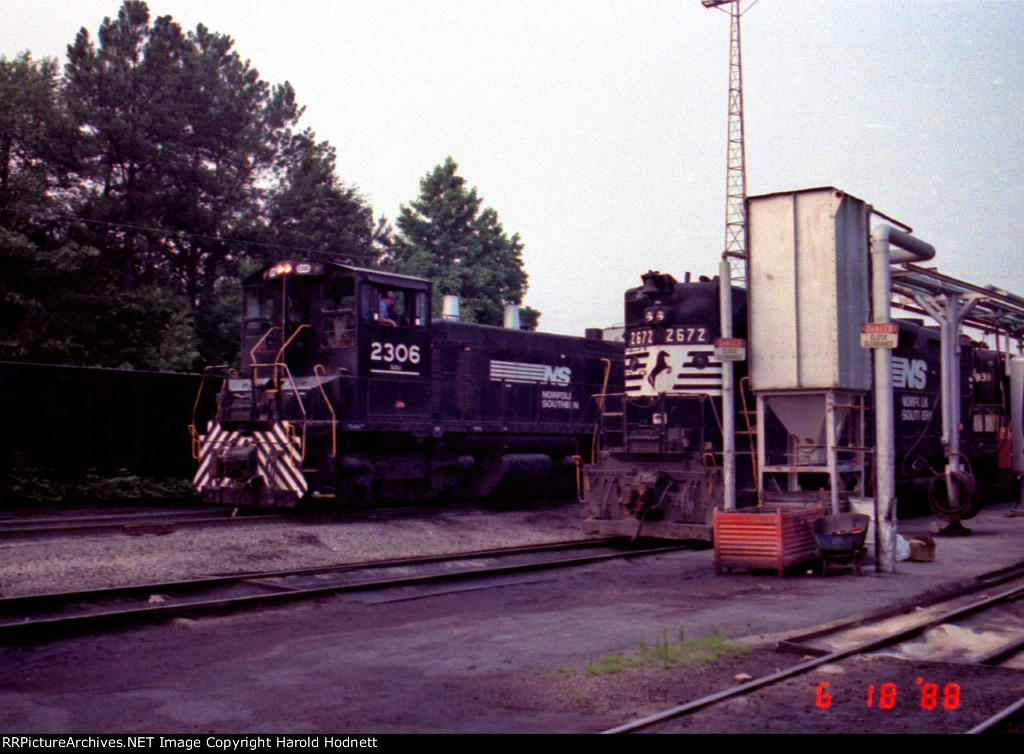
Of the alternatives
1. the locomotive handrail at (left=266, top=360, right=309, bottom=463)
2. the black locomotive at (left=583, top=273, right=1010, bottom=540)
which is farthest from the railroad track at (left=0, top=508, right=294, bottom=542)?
the black locomotive at (left=583, top=273, right=1010, bottom=540)

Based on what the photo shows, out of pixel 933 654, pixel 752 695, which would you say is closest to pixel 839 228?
pixel 933 654

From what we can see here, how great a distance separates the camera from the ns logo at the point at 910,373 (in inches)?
628

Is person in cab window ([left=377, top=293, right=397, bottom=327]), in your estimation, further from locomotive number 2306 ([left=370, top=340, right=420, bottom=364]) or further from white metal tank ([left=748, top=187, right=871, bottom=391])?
white metal tank ([left=748, top=187, right=871, bottom=391])

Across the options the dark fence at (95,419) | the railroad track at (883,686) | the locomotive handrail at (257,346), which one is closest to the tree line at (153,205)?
the dark fence at (95,419)

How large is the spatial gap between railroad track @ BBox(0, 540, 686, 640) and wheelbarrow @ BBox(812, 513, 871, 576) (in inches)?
103

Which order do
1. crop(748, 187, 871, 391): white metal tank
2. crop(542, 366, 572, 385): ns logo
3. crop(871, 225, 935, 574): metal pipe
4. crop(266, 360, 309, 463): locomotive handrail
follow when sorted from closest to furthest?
crop(871, 225, 935, 574): metal pipe, crop(748, 187, 871, 391): white metal tank, crop(266, 360, 309, 463): locomotive handrail, crop(542, 366, 572, 385): ns logo

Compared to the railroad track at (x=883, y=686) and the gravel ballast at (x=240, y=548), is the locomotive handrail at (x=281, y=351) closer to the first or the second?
the gravel ballast at (x=240, y=548)

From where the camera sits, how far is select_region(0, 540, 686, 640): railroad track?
7.36 meters

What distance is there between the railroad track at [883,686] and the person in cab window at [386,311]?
9.27 m

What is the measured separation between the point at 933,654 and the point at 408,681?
367 cm

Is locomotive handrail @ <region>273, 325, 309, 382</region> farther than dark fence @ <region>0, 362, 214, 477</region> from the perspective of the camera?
No

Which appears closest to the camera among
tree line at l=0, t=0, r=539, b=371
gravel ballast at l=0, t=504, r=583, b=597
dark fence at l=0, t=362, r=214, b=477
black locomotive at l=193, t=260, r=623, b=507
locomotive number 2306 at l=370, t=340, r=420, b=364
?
gravel ballast at l=0, t=504, r=583, b=597

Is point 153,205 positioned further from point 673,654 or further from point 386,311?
point 673,654

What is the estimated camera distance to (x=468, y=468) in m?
16.4
